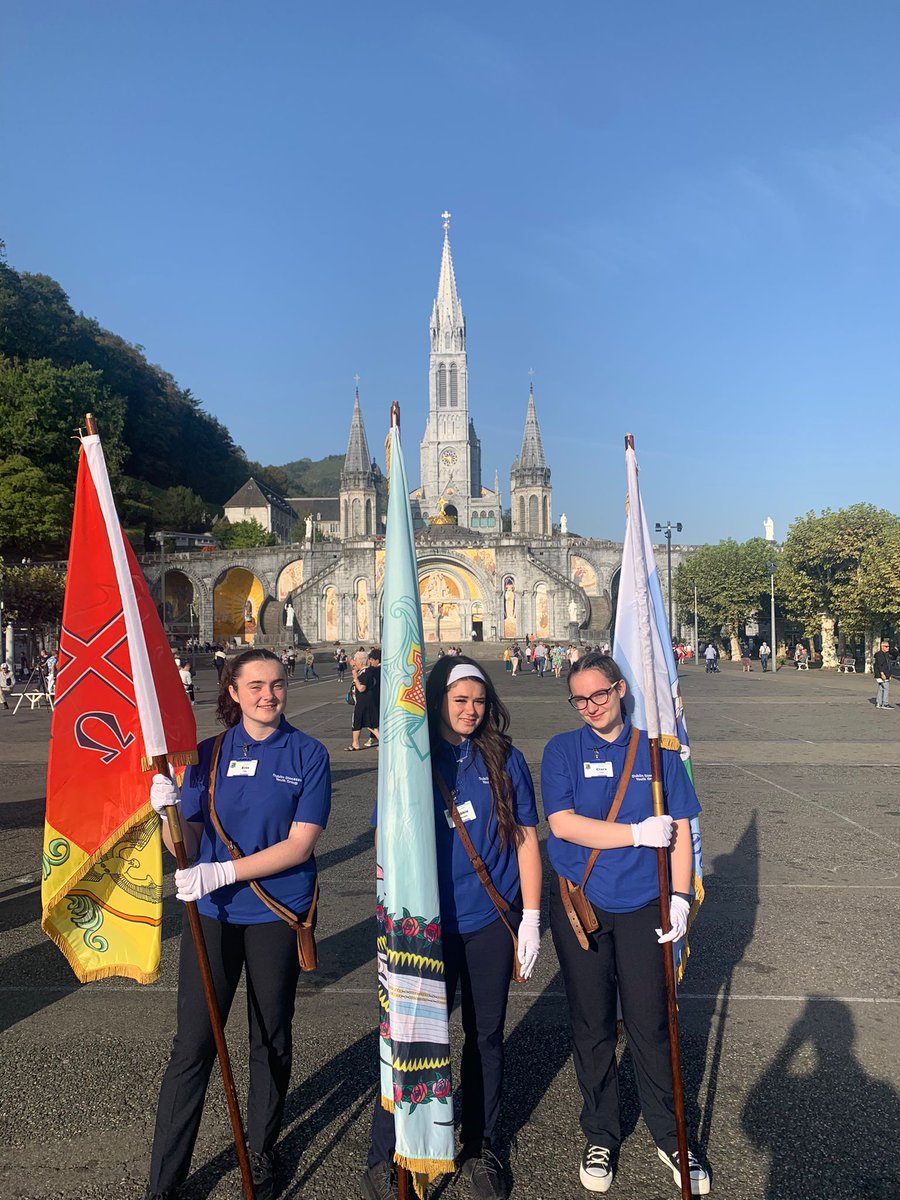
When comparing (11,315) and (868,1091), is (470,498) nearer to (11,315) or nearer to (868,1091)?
(11,315)

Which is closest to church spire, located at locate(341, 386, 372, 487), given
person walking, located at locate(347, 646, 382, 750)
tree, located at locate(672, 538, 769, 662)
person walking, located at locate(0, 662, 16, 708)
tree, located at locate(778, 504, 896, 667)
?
tree, located at locate(672, 538, 769, 662)

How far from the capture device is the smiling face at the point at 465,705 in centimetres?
322

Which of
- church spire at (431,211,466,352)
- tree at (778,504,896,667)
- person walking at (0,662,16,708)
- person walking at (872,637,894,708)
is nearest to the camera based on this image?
person walking at (872,637,894,708)

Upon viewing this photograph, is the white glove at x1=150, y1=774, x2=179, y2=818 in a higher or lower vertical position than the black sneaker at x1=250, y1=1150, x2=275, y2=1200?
higher

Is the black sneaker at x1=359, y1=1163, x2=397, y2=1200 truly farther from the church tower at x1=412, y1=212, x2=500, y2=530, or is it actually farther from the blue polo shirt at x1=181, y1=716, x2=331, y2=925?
the church tower at x1=412, y1=212, x2=500, y2=530

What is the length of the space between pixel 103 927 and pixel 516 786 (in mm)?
1631

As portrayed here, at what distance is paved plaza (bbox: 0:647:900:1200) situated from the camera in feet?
10.7

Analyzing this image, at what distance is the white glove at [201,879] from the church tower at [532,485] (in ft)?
247

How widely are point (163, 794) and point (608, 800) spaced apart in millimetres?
1543

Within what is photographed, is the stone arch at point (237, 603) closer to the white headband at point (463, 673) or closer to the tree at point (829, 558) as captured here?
the tree at point (829, 558)

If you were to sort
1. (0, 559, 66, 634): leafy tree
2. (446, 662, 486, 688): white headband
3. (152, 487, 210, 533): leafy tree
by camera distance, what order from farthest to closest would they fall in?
(152, 487, 210, 533): leafy tree
(0, 559, 66, 634): leafy tree
(446, 662, 486, 688): white headband

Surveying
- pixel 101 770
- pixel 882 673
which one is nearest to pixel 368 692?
pixel 101 770

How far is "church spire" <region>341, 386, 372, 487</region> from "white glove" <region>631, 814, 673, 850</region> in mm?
72993

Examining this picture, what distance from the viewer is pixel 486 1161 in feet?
10.4
